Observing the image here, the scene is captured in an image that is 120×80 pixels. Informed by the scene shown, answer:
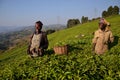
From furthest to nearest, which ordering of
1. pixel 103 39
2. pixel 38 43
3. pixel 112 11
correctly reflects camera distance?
pixel 112 11
pixel 103 39
pixel 38 43

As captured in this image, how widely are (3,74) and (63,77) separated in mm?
2439

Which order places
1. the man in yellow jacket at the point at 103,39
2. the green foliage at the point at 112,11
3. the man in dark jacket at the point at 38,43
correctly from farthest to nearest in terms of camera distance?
1. the green foliage at the point at 112,11
2. the man in yellow jacket at the point at 103,39
3. the man in dark jacket at the point at 38,43

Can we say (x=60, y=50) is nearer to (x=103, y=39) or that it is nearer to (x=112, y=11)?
(x=103, y=39)

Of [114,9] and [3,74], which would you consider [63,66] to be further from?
[114,9]

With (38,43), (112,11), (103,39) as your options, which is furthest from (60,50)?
(112,11)

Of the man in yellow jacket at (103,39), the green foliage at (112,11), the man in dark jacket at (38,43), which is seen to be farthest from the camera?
the green foliage at (112,11)

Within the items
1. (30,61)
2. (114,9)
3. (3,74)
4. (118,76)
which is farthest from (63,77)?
(114,9)

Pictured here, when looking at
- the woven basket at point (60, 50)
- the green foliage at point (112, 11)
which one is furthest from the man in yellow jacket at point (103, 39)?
the green foliage at point (112, 11)

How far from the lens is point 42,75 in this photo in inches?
308

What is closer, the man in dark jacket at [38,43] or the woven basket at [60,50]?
the man in dark jacket at [38,43]

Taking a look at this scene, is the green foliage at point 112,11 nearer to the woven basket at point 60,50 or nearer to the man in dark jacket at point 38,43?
the woven basket at point 60,50

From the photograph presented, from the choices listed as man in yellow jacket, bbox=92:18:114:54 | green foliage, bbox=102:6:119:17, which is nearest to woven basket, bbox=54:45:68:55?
man in yellow jacket, bbox=92:18:114:54

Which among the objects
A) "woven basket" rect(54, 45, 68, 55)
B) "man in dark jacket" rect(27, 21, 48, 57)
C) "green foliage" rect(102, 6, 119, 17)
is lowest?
"woven basket" rect(54, 45, 68, 55)

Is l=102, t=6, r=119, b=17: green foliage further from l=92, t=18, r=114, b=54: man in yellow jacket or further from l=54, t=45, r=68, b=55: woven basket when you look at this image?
l=54, t=45, r=68, b=55: woven basket
